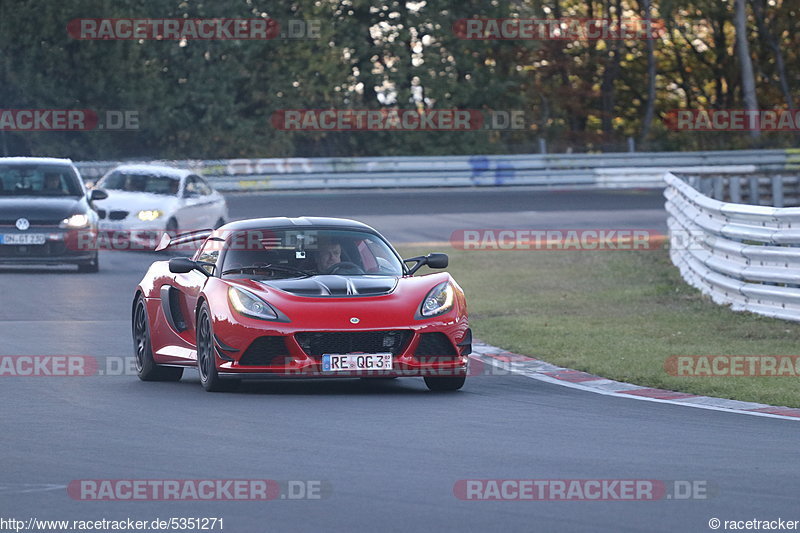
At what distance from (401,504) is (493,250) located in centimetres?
2115

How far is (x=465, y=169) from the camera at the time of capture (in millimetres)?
41844

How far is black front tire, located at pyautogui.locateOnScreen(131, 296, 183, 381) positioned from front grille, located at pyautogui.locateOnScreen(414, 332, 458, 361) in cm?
236

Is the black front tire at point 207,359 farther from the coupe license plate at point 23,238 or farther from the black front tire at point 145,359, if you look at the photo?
the coupe license plate at point 23,238

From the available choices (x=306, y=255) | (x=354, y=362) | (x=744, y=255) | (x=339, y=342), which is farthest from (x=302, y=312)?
(x=744, y=255)

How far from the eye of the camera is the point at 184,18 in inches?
1900

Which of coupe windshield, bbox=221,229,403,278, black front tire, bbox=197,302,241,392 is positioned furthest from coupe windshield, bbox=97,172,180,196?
black front tire, bbox=197,302,241,392

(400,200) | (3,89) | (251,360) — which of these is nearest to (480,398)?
(251,360)

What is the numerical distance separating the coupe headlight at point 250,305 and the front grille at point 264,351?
16 centimetres

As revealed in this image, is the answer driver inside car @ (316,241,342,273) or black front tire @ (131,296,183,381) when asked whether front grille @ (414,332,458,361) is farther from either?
black front tire @ (131,296,183,381)

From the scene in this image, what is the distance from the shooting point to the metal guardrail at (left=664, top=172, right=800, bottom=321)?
640 inches

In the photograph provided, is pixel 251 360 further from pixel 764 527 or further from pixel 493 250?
pixel 493 250

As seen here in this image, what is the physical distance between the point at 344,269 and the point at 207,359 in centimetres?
126

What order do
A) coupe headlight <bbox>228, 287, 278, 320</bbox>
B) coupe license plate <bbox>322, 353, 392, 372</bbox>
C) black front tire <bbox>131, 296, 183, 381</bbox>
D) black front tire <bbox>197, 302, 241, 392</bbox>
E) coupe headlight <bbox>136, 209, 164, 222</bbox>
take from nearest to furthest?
coupe license plate <bbox>322, 353, 392, 372</bbox> < coupe headlight <bbox>228, 287, 278, 320</bbox> < black front tire <bbox>197, 302, 241, 392</bbox> < black front tire <bbox>131, 296, 183, 381</bbox> < coupe headlight <bbox>136, 209, 164, 222</bbox>

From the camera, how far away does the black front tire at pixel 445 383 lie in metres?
11.9
